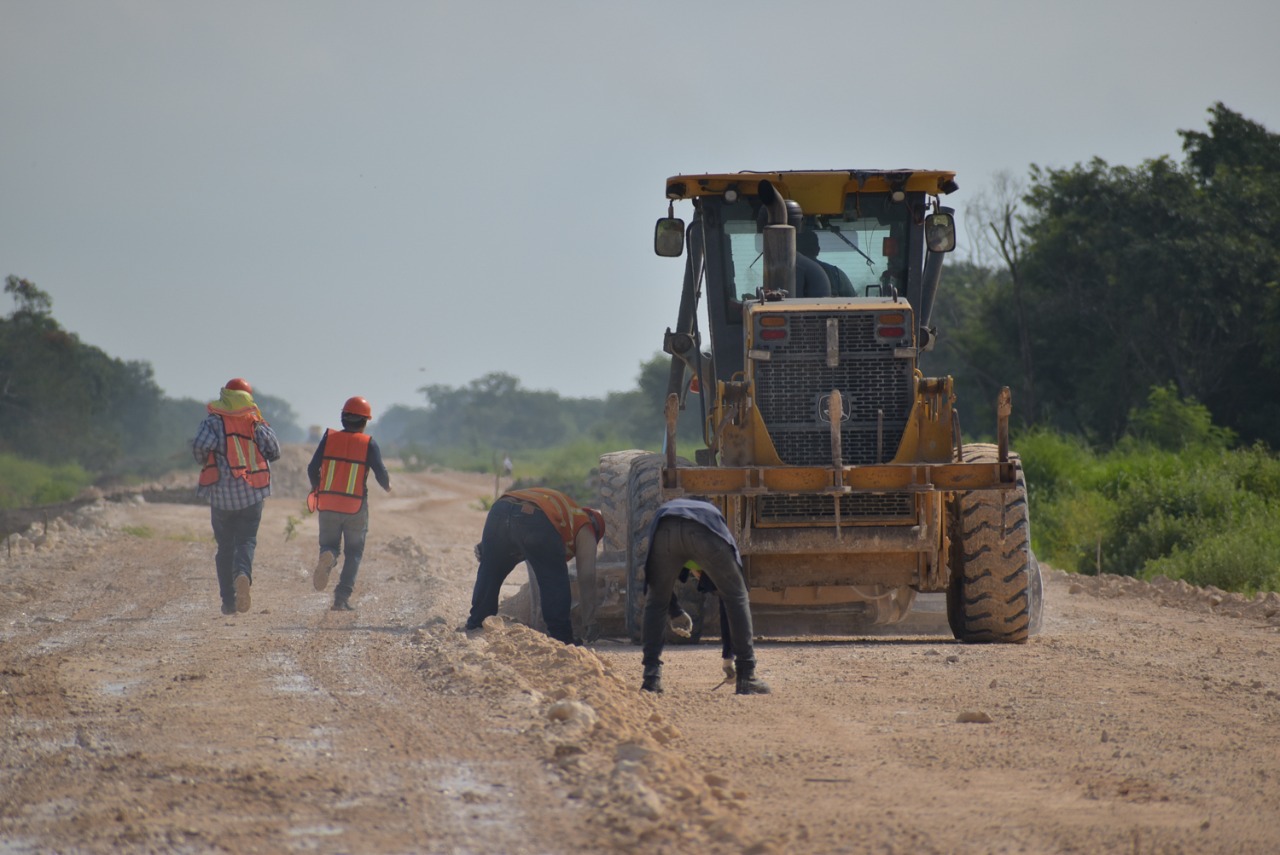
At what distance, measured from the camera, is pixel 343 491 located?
13.1 meters

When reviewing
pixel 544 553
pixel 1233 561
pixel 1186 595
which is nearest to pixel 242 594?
pixel 544 553

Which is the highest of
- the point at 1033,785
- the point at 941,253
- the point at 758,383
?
the point at 941,253

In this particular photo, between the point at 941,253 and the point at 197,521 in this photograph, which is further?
the point at 197,521

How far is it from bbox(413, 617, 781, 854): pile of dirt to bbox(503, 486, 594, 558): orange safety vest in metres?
0.84

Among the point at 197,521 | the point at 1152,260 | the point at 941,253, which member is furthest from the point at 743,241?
the point at 1152,260

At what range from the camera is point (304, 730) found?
656 cm

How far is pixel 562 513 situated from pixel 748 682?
9.35ft

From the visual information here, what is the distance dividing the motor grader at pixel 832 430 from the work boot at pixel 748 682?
1415mm

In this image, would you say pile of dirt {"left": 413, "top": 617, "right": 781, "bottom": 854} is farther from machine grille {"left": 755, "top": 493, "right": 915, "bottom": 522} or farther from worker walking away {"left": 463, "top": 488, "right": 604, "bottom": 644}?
machine grille {"left": 755, "top": 493, "right": 915, "bottom": 522}

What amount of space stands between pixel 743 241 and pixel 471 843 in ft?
22.8

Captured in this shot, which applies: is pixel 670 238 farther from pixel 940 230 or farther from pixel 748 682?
pixel 748 682

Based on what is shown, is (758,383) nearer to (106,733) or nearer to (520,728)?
(520,728)

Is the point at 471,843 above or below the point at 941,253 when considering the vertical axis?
below

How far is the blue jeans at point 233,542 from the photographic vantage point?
1276 cm
